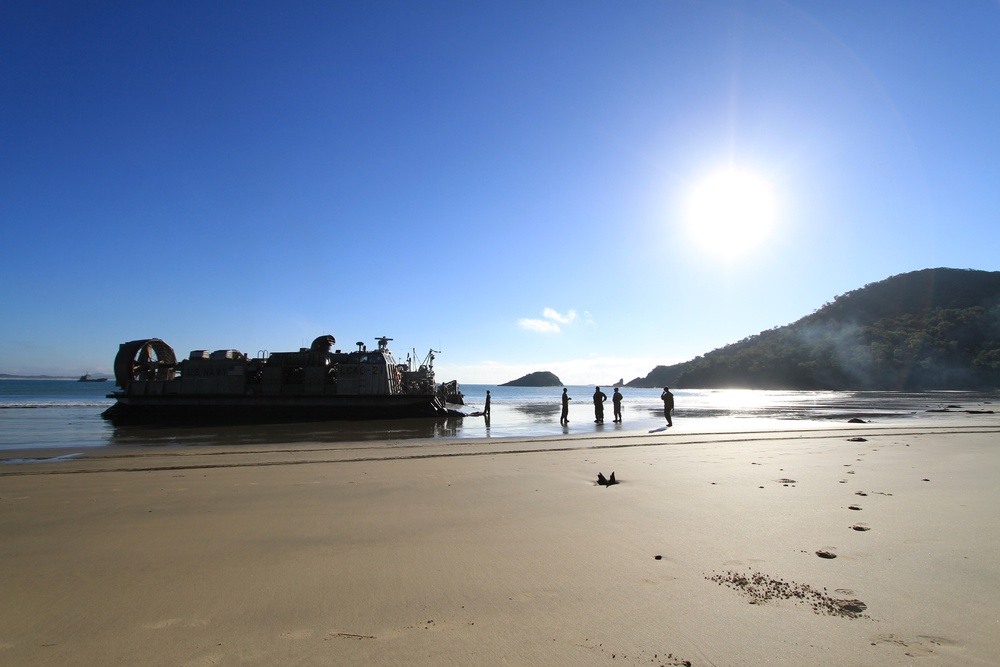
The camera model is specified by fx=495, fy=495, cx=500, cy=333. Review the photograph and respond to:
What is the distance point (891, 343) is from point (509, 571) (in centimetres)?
12051

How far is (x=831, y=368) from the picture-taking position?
103 meters

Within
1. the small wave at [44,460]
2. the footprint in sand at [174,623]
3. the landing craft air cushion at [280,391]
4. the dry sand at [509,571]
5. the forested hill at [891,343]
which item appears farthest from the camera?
the forested hill at [891,343]

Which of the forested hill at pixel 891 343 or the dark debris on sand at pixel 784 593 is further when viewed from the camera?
the forested hill at pixel 891 343

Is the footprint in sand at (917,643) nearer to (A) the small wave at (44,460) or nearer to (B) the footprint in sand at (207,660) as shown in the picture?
(B) the footprint in sand at (207,660)

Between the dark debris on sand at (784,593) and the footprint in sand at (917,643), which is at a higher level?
the footprint in sand at (917,643)

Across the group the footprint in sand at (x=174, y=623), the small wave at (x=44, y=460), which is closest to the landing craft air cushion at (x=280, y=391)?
the small wave at (x=44, y=460)

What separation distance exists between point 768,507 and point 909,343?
113 meters

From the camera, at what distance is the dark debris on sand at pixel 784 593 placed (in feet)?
9.56

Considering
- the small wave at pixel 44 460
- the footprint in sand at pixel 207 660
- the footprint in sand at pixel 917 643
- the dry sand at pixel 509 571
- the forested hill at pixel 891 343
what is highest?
the forested hill at pixel 891 343

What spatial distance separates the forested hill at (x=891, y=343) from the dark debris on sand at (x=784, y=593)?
10612cm

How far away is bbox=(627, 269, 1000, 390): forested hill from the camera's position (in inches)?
3381

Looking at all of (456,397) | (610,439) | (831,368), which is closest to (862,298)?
(831,368)

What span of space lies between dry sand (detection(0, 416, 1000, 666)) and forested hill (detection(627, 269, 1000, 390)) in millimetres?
103824

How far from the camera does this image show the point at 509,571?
365 centimetres
